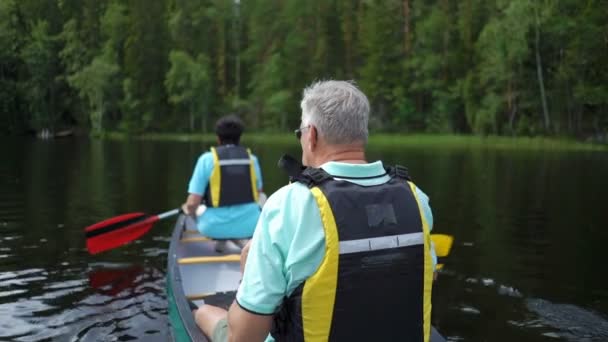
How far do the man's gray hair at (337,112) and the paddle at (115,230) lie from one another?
16.5ft

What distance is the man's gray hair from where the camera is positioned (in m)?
1.96

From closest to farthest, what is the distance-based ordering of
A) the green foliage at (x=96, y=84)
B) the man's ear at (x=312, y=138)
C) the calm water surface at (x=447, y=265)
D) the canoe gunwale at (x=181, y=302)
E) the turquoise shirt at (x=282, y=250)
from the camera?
the turquoise shirt at (x=282, y=250) → the man's ear at (x=312, y=138) → the canoe gunwale at (x=181, y=302) → the calm water surface at (x=447, y=265) → the green foliage at (x=96, y=84)

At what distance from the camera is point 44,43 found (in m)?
51.1

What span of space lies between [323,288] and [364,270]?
0.16 metres

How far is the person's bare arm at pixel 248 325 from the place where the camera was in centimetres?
191

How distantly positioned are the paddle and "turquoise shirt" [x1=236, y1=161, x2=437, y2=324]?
499 cm

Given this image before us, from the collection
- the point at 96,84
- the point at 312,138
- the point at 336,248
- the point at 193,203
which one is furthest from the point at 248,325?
the point at 96,84

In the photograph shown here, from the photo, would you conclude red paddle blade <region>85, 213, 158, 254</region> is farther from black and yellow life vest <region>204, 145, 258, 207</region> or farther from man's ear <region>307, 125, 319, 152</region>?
man's ear <region>307, 125, 319, 152</region>

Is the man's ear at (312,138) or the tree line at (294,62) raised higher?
the tree line at (294,62)

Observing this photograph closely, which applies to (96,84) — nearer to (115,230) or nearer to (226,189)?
(115,230)

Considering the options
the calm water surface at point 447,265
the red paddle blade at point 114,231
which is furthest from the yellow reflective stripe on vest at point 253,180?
the red paddle blade at point 114,231

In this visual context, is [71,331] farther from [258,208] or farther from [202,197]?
Result: [258,208]

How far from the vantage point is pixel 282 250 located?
1900 millimetres

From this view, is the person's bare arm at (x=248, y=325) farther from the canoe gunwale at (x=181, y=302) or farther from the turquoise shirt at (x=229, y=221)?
the turquoise shirt at (x=229, y=221)
